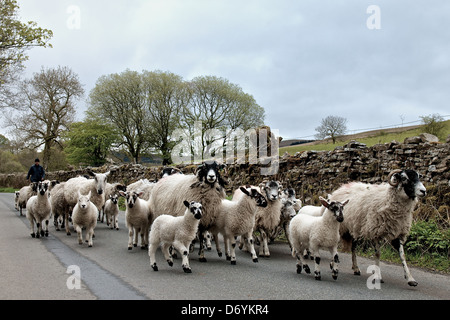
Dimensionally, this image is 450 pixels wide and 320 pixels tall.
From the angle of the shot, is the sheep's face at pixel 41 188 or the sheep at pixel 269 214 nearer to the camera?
the sheep at pixel 269 214

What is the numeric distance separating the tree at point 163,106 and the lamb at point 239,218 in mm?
43575

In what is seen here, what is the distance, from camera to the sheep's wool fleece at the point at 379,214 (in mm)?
6465

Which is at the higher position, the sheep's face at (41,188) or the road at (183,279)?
the sheep's face at (41,188)

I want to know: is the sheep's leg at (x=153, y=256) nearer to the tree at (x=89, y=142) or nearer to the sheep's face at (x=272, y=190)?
the sheep's face at (x=272, y=190)

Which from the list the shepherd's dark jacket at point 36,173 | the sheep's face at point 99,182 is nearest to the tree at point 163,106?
the shepherd's dark jacket at point 36,173

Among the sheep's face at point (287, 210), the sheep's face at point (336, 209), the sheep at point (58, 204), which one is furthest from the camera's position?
the sheep at point (58, 204)

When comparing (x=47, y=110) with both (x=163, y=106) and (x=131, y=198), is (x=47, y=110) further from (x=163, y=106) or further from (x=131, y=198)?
(x=131, y=198)

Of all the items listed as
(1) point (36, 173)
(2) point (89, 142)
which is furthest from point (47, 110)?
(1) point (36, 173)

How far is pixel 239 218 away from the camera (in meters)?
8.12

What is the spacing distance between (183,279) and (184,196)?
306 centimetres

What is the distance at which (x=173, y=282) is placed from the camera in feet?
19.4
